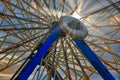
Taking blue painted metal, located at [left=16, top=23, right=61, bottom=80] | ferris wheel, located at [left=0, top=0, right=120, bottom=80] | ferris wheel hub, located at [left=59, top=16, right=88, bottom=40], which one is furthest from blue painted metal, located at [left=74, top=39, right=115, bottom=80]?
blue painted metal, located at [left=16, top=23, right=61, bottom=80]

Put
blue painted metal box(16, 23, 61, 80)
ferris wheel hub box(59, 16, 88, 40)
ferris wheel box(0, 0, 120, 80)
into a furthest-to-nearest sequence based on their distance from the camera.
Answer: ferris wheel hub box(59, 16, 88, 40) < ferris wheel box(0, 0, 120, 80) < blue painted metal box(16, 23, 61, 80)

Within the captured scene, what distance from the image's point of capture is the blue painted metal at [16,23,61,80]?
1314 centimetres

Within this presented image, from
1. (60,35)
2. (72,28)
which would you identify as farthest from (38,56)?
(72,28)

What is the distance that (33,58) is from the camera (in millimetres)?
13992

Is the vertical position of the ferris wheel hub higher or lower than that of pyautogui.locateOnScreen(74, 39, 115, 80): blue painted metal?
higher

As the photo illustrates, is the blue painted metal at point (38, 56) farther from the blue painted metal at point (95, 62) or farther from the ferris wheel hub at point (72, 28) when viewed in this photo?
the blue painted metal at point (95, 62)

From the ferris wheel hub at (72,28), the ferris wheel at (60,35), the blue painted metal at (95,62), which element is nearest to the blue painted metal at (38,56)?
the ferris wheel at (60,35)

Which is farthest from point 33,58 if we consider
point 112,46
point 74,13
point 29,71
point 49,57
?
point 112,46

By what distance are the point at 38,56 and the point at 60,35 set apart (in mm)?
2456

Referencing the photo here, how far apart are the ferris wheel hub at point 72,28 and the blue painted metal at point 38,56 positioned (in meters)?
0.41

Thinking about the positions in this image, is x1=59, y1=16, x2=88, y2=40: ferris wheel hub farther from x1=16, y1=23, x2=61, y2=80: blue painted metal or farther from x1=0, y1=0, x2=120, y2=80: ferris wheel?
x1=16, y1=23, x2=61, y2=80: blue painted metal

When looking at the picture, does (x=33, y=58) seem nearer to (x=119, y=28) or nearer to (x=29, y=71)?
(x=29, y=71)

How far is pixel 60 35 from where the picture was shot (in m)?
15.9

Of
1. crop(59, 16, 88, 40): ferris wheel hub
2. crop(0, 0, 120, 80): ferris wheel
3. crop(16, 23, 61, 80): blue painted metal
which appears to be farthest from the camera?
crop(59, 16, 88, 40): ferris wheel hub
